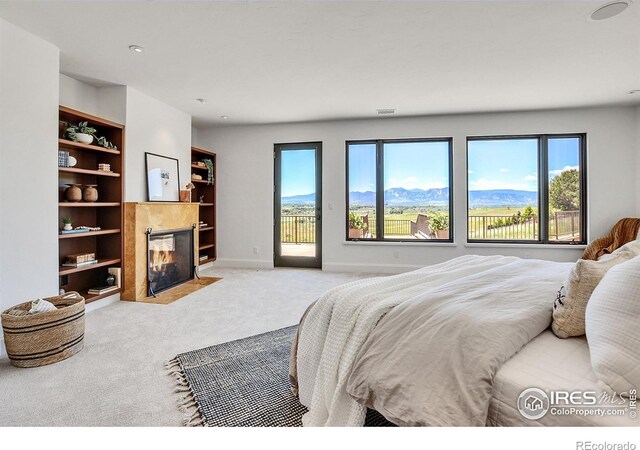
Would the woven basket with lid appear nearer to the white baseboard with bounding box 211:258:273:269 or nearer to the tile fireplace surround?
the tile fireplace surround

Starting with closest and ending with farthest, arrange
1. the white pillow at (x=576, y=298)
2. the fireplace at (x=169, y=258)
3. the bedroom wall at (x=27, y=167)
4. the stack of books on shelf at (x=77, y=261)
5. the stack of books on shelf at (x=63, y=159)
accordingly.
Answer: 1. the white pillow at (x=576, y=298)
2. the bedroom wall at (x=27, y=167)
3. the stack of books on shelf at (x=63, y=159)
4. the stack of books on shelf at (x=77, y=261)
5. the fireplace at (x=169, y=258)

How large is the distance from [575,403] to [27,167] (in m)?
3.70

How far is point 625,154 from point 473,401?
18.5ft

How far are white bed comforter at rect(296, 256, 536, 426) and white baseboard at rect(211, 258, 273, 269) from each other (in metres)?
4.26

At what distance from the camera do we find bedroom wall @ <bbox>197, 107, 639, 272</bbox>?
190 inches

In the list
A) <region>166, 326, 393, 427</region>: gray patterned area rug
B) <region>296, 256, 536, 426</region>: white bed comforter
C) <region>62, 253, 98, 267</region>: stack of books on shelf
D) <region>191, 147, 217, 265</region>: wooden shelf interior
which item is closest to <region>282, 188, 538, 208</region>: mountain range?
<region>191, 147, 217, 265</region>: wooden shelf interior

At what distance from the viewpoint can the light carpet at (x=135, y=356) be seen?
172cm

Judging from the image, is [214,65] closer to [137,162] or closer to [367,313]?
[137,162]

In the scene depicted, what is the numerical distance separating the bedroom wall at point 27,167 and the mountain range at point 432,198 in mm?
3478

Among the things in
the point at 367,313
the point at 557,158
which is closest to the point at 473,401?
the point at 367,313

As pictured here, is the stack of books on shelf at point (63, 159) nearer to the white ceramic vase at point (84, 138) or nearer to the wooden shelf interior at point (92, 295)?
→ the white ceramic vase at point (84, 138)

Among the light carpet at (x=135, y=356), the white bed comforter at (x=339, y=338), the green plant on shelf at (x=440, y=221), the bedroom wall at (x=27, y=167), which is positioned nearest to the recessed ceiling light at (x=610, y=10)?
the white bed comforter at (x=339, y=338)

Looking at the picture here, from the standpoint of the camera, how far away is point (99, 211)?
396cm

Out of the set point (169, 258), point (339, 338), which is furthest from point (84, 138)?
point (339, 338)
